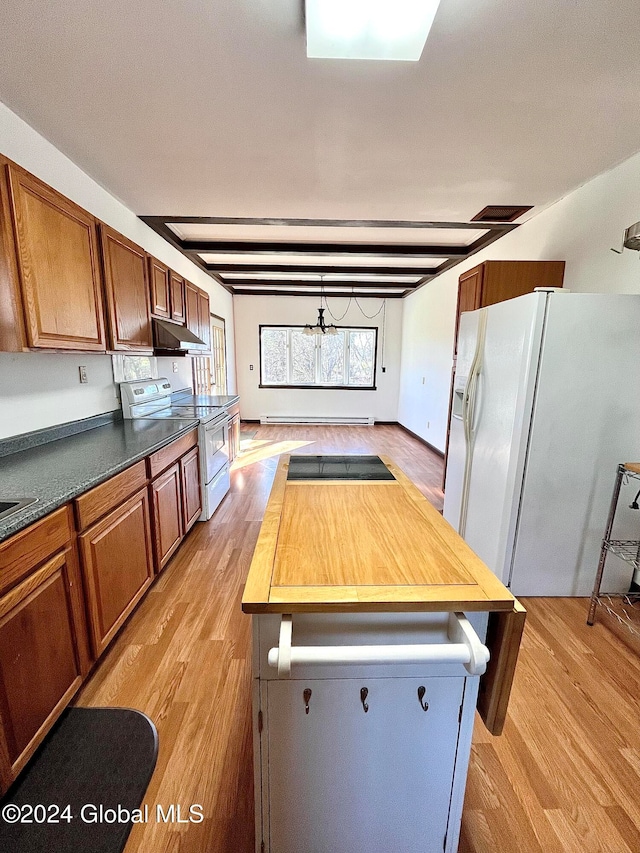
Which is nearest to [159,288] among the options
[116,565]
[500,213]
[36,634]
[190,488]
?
[190,488]

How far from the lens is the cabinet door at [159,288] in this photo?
9.46ft

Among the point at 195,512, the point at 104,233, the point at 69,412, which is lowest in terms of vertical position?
the point at 195,512

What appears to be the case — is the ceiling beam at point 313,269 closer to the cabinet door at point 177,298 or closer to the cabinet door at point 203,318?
the cabinet door at point 203,318

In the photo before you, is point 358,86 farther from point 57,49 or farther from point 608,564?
point 608,564

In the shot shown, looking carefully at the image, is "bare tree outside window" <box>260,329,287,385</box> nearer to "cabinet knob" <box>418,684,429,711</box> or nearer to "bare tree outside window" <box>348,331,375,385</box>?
"bare tree outside window" <box>348,331,375,385</box>

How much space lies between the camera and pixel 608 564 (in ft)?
7.20

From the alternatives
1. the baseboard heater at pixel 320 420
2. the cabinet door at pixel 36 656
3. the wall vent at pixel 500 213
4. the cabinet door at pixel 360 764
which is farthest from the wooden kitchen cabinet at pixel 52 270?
the baseboard heater at pixel 320 420

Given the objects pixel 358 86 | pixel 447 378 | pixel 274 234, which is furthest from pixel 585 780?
pixel 274 234

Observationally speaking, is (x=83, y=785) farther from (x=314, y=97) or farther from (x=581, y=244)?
(x=581, y=244)

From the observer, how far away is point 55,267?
1753mm

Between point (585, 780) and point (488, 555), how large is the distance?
1.16 meters

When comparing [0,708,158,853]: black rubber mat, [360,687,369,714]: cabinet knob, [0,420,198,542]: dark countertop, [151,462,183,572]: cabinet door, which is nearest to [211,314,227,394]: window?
[0,420,198,542]: dark countertop

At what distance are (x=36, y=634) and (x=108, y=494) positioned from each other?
585 millimetres

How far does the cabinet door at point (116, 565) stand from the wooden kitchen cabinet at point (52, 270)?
914mm
